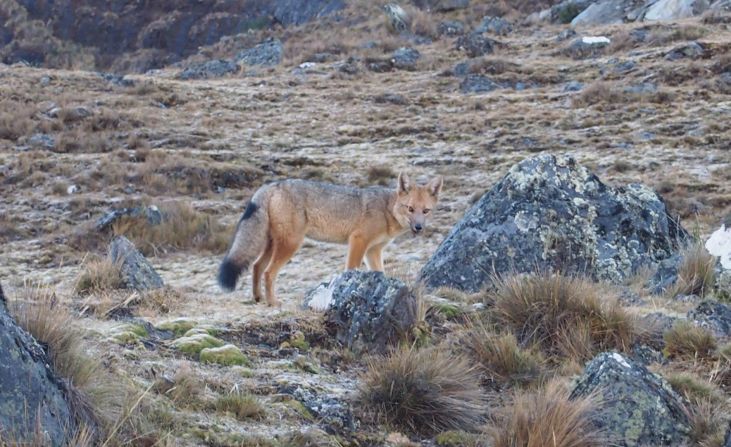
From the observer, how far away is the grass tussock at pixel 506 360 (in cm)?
541

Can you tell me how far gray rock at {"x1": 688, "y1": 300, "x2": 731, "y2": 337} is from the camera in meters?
6.27

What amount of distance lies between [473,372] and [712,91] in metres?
18.3

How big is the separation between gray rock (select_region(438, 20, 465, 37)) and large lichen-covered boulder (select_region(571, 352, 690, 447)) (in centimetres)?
3239

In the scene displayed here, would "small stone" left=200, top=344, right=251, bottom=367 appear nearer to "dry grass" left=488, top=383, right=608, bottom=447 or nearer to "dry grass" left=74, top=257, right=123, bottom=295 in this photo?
"dry grass" left=488, top=383, right=608, bottom=447

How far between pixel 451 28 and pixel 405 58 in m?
6.58

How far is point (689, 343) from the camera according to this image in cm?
592

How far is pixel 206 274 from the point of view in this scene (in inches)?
Answer: 492

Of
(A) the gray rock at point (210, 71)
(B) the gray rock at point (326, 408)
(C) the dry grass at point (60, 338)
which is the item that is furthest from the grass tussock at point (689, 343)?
(A) the gray rock at point (210, 71)

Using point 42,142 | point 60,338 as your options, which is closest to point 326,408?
point 60,338

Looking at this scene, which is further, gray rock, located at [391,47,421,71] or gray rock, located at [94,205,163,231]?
gray rock, located at [391,47,421,71]

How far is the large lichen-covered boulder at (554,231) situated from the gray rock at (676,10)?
82.0ft

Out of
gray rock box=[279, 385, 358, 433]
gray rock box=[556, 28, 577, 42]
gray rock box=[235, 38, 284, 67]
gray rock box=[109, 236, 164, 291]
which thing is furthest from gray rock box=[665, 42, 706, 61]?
gray rock box=[279, 385, 358, 433]

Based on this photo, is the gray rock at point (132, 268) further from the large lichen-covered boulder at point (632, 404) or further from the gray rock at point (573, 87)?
the gray rock at point (573, 87)

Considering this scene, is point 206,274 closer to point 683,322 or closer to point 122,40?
point 683,322
